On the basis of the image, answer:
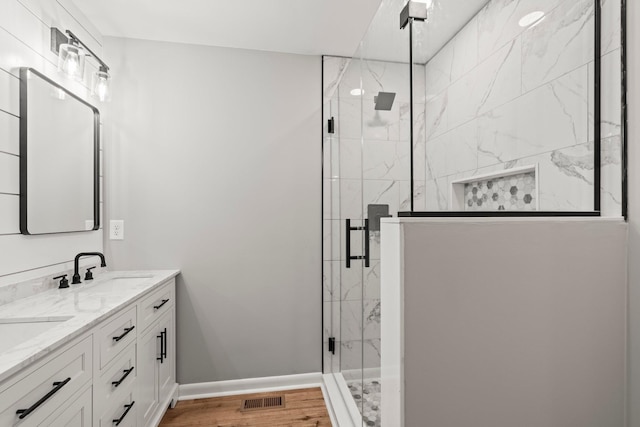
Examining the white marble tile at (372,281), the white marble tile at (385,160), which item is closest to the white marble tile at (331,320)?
the white marble tile at (372,281)

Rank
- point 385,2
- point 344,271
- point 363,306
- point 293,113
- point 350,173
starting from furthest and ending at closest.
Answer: point 293,113, point 344,271, point 350,173, point 363,306, point 385,2

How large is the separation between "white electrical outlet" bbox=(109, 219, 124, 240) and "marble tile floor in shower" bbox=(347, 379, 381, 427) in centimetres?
176

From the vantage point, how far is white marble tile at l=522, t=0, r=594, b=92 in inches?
37.4

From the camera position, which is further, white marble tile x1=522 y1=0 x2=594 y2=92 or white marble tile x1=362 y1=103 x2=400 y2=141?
white marble tile x1=362 y1=103 x2=400 y2=141

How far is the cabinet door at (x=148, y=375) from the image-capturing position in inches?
64.1

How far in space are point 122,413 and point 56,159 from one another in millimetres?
1288

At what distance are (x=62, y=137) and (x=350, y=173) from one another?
156 cm

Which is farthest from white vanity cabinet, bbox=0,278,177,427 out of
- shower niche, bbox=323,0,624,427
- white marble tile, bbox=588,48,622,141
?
white marble tile, bbox=588,48,622,141

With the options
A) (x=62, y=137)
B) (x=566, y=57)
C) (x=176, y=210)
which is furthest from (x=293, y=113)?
(x=566, y=57)

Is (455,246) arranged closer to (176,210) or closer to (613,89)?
(613,89)

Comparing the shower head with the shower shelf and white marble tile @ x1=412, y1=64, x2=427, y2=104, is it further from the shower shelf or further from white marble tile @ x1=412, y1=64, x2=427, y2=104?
the shower shelf

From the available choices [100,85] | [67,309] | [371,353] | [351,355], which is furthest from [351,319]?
[100,85]

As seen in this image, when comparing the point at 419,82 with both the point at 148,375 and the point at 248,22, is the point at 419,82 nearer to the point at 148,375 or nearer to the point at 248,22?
the point at 248,22

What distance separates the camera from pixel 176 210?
7.34 ft
